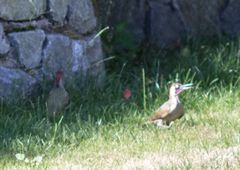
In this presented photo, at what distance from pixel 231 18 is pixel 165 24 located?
843mm

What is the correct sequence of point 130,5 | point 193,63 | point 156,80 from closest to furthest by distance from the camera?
point 156,80, point 193,63, point 130,5

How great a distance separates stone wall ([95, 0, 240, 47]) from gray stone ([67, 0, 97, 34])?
1038 millimetres

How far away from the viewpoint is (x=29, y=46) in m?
8.05

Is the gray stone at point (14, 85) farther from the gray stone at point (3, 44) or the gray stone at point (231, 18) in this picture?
the gray stone at point (231, 18)

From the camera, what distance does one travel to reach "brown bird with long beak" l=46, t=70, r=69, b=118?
7477mm

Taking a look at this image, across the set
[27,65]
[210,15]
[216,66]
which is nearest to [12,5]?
[27,65]

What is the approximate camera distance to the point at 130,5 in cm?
981

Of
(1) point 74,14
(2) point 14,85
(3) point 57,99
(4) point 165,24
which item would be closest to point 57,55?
(1) point 74,14

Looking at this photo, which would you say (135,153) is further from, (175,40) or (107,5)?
(175,40)

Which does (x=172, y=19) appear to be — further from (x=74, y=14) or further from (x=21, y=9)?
(x=21, y=9)

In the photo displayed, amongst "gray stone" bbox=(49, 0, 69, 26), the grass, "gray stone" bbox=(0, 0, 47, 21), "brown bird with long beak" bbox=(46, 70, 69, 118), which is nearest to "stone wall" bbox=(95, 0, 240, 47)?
the grass

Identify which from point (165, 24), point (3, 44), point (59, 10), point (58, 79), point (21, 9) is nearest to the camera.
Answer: point (58, 79)

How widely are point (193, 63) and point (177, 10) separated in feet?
3.83

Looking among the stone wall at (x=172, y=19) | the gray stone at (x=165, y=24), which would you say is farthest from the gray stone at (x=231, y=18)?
the gray stone at (x=165, y=24)
